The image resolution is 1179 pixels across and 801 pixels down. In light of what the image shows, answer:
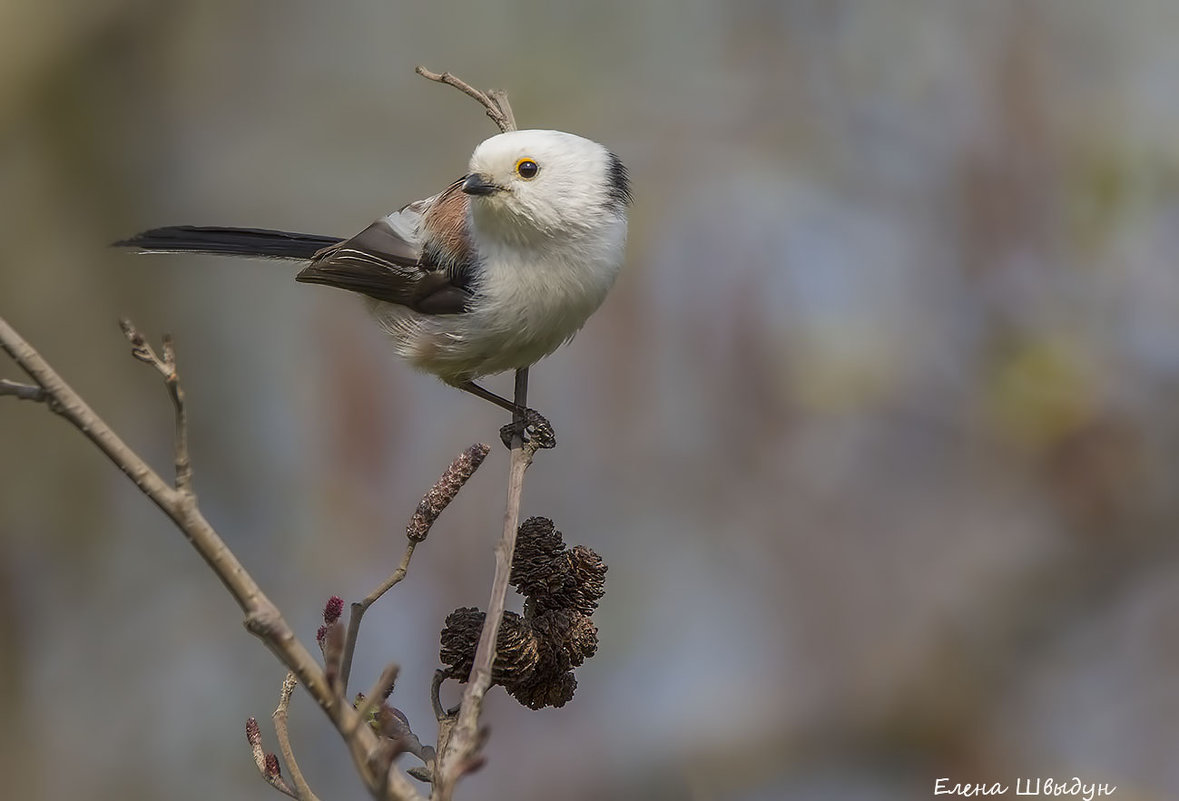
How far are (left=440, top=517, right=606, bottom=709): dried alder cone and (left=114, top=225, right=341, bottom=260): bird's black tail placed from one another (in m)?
1.96

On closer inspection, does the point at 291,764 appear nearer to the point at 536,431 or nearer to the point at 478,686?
the point at 478,686

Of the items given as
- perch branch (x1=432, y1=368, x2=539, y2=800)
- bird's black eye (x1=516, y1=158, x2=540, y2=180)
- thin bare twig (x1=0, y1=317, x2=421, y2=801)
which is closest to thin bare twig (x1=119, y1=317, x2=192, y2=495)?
thin bare twig (x1=0, y1=317, x2=421, y2=801)

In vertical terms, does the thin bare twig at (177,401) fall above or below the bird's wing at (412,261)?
below

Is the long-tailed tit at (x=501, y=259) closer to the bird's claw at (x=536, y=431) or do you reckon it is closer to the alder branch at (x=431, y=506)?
the bird's claw at (x=536, y=431)

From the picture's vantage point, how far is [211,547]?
1609mm

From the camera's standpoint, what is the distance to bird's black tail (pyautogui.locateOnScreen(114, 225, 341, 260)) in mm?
3975

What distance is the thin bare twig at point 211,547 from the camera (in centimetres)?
153

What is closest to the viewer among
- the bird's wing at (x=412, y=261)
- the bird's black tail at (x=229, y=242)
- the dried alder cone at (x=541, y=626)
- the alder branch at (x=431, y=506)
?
the alder branch at (x=431, y=506)

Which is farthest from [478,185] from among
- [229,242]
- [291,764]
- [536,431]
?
[291,764]

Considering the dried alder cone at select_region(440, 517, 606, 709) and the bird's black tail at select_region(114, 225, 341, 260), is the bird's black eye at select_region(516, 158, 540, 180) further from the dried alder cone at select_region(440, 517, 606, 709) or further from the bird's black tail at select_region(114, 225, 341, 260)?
the dried alder cone at select_region(440, 517, 606, 709)

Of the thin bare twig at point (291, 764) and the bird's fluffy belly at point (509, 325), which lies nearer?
the thin bare twig at point (291, 764)

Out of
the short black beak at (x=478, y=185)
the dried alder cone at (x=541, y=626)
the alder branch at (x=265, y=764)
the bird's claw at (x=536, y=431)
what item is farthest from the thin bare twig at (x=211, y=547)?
the short black beak at (x=478, y=185)

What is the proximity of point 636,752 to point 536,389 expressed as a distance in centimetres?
184

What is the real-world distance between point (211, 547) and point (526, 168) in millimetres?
2034
